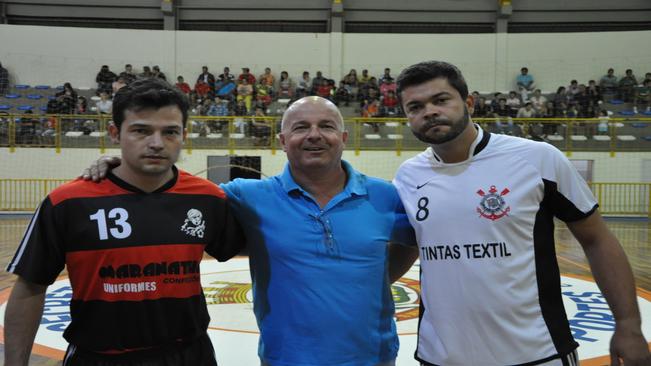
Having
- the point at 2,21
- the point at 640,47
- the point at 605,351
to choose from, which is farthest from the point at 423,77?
the point at 2,21

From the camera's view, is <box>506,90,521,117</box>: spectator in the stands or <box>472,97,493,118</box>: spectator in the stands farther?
<box>506,90,521,117</box>: spectator in the stands

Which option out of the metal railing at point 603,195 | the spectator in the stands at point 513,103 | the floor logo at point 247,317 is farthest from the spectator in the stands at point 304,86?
the floor logo at point 247,317

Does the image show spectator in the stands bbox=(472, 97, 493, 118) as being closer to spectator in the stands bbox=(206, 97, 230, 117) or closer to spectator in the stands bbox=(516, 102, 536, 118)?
spectator in the stands bbox=(516, 102, 536, 118)

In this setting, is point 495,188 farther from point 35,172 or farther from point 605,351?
point 35,172

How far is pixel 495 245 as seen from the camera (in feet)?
6.40

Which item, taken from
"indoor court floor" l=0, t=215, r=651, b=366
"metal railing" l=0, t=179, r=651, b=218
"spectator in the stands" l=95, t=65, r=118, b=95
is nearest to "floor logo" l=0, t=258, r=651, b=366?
"indoor court floor" l=0, t=215, r=651, b=366

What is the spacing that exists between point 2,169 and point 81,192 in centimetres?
1630

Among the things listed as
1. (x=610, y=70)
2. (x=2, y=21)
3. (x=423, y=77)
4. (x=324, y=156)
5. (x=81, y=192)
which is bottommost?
(x=81, y=192)

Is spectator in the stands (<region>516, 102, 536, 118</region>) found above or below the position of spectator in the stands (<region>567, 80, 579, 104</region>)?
below

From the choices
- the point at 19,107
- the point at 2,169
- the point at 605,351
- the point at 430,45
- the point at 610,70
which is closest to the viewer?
the point at 605,351

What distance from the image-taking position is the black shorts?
1803 mm

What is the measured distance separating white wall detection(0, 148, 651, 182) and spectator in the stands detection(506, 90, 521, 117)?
227 cm

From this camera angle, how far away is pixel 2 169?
15.5m

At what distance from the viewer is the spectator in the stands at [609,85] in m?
18.2
